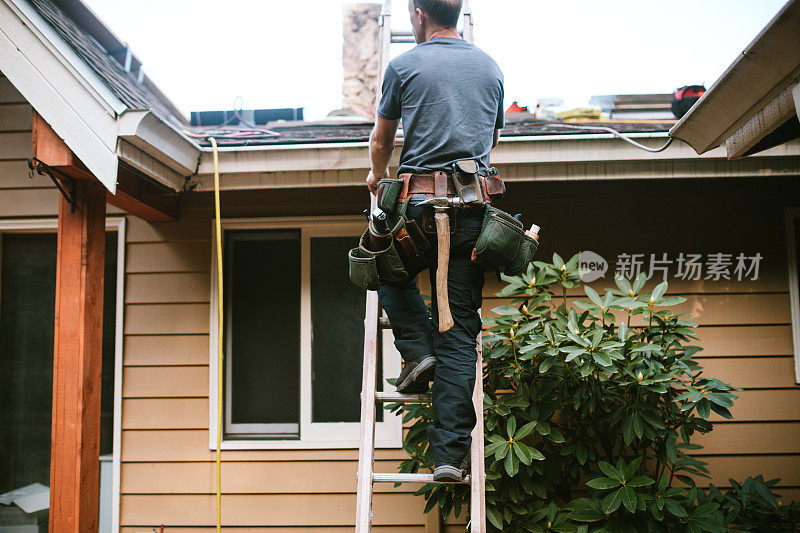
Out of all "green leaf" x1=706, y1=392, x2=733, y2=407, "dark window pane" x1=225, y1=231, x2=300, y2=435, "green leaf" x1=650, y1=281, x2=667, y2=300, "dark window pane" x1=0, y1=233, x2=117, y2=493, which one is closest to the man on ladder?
"green leaf" x1=650, y1=281, x2=667, y2=300

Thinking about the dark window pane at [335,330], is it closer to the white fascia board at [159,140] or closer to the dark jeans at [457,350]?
the white fascia board at [159,140]

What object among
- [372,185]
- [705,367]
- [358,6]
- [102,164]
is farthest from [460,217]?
[358,6]

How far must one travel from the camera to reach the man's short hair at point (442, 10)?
2061 millimetres

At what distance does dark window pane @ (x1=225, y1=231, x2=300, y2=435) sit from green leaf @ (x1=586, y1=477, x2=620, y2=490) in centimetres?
185

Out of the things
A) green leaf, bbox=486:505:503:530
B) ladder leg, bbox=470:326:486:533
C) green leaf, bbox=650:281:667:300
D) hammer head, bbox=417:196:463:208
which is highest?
hammer head, bbox=417:196:463:208

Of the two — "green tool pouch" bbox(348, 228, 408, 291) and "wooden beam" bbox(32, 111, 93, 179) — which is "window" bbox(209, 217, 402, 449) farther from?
"green tool pouch" bbox(348, 228, 408, 291)

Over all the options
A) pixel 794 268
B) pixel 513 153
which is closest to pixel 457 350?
Answer: pixel 513 153

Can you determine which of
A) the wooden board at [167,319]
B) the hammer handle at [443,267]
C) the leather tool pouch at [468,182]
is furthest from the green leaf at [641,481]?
the wooden board at [167,319]

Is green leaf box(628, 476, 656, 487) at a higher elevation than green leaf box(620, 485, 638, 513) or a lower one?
higher

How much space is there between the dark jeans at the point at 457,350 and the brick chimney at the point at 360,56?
402cm

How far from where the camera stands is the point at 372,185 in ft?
7.70

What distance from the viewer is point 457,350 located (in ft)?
6.41

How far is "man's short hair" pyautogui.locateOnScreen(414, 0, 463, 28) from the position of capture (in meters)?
2.06

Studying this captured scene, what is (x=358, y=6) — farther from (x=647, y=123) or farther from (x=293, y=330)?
(x=293, y=330)
